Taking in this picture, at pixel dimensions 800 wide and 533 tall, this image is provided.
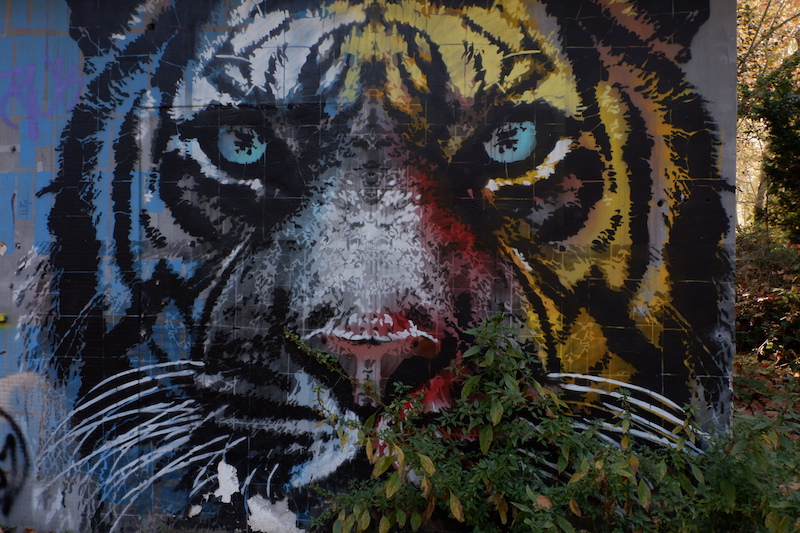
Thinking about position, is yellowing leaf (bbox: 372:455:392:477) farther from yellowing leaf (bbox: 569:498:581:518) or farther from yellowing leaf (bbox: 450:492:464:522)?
yellowing leaf (bbox: 569:498:581:518)

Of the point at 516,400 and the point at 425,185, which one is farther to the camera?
the point at 425,185

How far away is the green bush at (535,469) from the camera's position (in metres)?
2.85

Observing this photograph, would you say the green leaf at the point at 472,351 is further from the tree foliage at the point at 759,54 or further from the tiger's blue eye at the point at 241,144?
the tree foliage at the point at 759,54

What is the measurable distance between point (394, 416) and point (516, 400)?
33.1 inches

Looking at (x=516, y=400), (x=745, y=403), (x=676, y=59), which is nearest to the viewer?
(x=516, y=400)

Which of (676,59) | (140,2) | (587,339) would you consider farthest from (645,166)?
(140,2)

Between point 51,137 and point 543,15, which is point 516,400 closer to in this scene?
point 543,15

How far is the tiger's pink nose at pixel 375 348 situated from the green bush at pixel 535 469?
5.7 inches

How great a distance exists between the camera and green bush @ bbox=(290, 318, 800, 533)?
285cm

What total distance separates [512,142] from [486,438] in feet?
6.61

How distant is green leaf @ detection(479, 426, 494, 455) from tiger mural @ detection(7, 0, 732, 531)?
43cm

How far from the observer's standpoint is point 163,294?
148 inches

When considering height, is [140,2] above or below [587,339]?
above

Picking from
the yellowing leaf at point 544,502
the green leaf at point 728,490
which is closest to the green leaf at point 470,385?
the yellowing leaf at point 544,502
